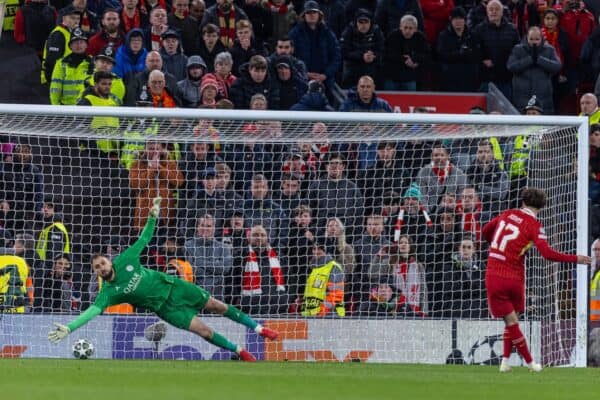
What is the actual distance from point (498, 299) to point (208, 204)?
4327 mm

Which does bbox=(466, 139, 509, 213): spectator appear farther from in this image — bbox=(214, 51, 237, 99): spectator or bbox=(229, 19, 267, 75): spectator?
bbox=(229, 19, 267, 75): spectator

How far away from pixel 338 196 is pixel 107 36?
14.5ft

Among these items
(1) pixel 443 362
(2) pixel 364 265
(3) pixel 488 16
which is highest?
(3) pixel 488 16

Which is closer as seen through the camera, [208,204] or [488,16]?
[208,204]

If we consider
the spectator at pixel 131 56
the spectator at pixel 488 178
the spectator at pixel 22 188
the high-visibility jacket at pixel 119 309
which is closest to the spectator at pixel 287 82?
the spectator at pixel 131 56

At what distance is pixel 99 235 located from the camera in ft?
56.6

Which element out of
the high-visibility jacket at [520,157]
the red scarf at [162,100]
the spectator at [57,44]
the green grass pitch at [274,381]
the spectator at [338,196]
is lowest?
the green grass pitch at [274,381]

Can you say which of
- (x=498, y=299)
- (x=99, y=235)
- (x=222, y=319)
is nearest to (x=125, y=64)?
(x=99, y=235)

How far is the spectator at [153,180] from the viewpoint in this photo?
17.1 m

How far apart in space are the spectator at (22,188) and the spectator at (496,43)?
289 inches

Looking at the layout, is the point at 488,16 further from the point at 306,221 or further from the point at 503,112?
the point at 306,221

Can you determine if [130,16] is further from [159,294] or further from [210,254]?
[159,294]

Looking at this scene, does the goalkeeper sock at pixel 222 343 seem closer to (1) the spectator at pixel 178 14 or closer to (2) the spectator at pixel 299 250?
(2) the spectator at pixel 299 250

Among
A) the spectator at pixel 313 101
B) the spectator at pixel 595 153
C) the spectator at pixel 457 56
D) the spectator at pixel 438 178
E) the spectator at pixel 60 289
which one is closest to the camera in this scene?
the spectator at pixel 60 289
